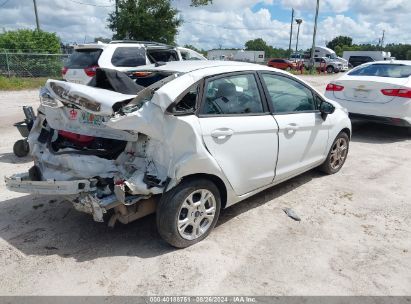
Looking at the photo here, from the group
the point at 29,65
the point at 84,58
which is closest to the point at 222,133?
the point at 84,58

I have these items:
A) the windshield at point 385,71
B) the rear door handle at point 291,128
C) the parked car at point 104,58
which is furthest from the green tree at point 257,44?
the rear door handle at point 291,128

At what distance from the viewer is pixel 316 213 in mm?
4508

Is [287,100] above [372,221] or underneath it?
above

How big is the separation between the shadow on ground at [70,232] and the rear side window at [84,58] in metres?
4.39

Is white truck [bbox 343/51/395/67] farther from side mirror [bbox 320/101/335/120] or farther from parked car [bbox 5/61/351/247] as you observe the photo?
parked car [bbox 5/61/351/247]

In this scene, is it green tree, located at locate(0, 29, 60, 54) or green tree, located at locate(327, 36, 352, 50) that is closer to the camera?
green tree, located at locate(0, 29, 60, 54)

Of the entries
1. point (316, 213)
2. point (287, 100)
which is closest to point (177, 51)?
point (287, 100)

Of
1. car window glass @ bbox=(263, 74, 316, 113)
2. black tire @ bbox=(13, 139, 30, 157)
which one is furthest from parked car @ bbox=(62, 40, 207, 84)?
car window glass @ bbox=(263, 74, 316, 113)

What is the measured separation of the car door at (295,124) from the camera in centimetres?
435

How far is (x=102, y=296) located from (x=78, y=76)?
21.4 feet

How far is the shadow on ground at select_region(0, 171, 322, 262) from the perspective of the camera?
3607 mm

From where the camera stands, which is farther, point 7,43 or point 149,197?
point 7,43

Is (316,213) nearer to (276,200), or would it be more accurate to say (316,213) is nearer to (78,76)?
(276,200)

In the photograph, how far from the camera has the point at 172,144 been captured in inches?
131
